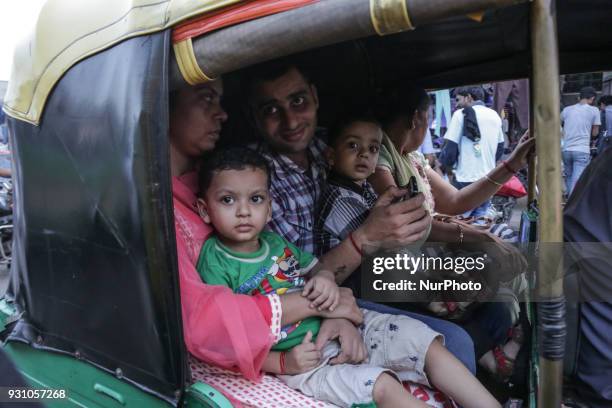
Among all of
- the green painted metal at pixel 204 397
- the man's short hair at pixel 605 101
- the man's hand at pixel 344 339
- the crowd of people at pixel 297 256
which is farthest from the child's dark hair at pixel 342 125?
the man's short hair at pixel 605 101

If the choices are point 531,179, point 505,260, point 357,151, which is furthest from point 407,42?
point 505,260

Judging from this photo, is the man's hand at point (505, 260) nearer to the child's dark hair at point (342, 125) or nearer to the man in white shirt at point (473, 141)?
the child's dark hair at point (342, 125)

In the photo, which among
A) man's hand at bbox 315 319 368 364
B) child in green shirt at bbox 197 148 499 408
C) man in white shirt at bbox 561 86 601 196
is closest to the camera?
child in green shirt at bbox 197 148 499 408

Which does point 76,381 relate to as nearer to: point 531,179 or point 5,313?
point 5,313

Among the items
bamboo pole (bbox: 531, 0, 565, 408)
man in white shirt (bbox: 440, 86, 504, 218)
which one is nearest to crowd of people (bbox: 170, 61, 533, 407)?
bamboo pole (bbox: 531, 0, 565, 408)

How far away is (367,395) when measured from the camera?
1.82 meters

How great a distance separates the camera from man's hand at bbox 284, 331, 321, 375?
6.30ft

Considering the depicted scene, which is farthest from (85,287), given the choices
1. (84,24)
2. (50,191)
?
(84,24)

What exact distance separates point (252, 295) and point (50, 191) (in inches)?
31.8

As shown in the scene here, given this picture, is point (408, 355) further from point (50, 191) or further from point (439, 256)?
point (50, 191)

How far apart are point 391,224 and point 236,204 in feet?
2.07

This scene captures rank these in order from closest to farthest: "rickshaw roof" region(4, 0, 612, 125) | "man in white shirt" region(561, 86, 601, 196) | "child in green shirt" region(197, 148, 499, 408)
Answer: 1. "rickshaw roof" region(4, 0, 612, 125)
2. "child in green shirt" region(197, 148, 499, 408)
3. "man in white shirt" region(561, 86, 601, 196)

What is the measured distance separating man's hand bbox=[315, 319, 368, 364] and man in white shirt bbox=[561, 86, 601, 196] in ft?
27.8

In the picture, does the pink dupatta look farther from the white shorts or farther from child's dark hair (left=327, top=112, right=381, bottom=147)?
child's dark hair (left=327, top=112, right=381, bottom=147)
